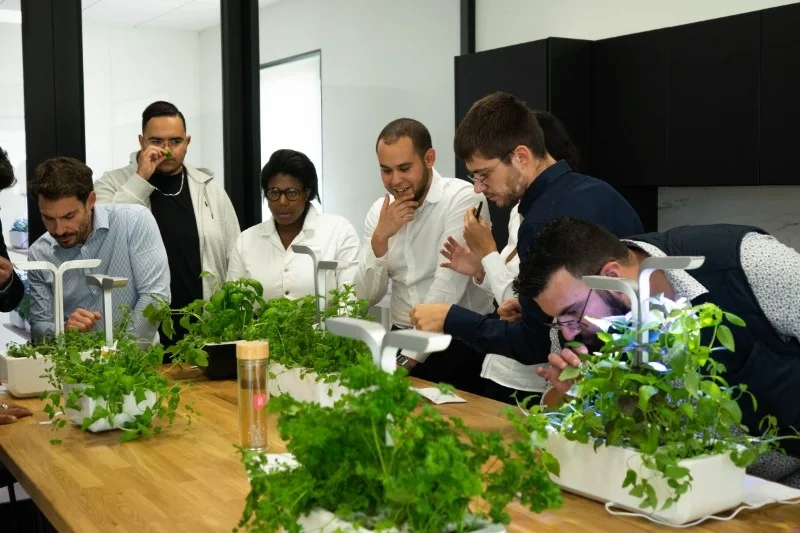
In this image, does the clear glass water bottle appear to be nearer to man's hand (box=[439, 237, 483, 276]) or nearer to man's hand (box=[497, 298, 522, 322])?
man's hand (box=[497, 298, 522, 322])

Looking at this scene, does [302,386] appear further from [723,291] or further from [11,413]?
[723,291]

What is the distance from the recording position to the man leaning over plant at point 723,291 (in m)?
1.92

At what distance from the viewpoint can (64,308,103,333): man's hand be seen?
2828 mm

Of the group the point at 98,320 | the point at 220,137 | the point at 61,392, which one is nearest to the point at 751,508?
the point at 61,392

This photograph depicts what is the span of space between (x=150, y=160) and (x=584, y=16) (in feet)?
8.01

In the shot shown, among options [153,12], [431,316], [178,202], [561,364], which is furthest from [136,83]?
[561,364]

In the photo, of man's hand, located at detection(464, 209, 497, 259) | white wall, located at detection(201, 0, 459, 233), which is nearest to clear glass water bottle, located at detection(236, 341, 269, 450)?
man's hand, located at detection(464, 209, 497, 259)

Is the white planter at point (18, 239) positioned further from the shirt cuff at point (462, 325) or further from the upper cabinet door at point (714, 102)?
the upper cabinet door at point (714, 102)

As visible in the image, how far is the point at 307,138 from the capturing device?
5.22 meters

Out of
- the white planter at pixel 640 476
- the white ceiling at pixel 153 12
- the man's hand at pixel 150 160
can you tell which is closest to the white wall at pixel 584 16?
the white ceiling at pixel 153 12

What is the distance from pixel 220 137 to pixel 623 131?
2.02 metres

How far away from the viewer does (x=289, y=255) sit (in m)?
3.66

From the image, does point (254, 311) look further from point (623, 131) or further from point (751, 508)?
point (623, 131)

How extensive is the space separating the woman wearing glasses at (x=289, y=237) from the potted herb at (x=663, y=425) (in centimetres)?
191
